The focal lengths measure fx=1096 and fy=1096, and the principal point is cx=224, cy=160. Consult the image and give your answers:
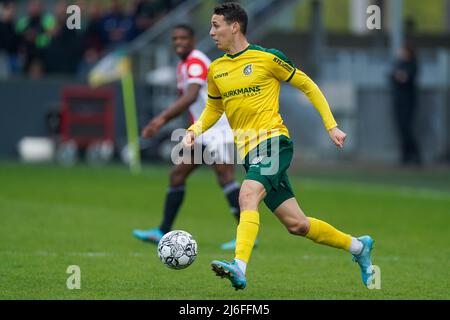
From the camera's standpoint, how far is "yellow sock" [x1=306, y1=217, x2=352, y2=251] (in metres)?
8.63

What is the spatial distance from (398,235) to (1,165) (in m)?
11.8

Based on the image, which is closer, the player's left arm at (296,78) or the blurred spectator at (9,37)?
the player's left arm at (296,78)

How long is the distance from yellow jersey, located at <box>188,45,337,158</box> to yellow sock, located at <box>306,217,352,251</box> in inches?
29.9

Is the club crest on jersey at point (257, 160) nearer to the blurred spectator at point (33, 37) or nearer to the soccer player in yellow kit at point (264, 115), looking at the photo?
the soccer player in yellow kit at point (264, 115)

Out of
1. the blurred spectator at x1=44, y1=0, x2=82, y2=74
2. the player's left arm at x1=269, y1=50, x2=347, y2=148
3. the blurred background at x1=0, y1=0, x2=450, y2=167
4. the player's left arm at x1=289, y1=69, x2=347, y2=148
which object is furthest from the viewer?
the blurred spectator at x1=44, y1=0, x2=82, y2=74

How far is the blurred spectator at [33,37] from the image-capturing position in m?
25.5

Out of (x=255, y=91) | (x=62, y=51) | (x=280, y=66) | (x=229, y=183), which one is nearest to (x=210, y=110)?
(x=255, y=91)

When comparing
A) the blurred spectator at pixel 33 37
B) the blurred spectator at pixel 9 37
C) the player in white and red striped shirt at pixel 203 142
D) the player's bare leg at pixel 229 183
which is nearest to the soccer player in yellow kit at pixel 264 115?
the player in white and red striped shirt at pixel 203 142

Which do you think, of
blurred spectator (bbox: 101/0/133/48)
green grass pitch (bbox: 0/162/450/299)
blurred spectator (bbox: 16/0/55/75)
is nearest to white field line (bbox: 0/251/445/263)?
green grass pitch (bbox: 0/162/450/299)

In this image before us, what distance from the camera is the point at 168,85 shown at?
25.2m

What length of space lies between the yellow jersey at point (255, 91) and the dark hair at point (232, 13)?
23cm

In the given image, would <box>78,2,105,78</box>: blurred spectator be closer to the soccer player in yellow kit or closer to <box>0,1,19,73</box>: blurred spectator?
<box>0,1,19,73</box>: blurred spectator

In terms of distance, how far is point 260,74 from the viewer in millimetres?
8656

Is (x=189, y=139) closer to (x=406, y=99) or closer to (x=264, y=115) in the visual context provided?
(x=264, y=115)
